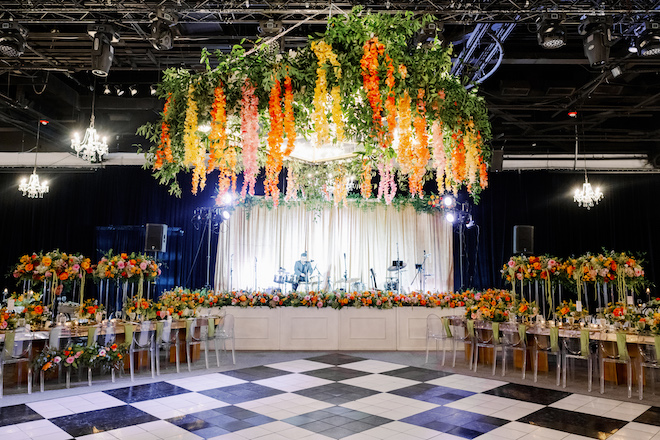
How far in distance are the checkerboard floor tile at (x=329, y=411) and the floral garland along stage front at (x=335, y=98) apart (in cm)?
247

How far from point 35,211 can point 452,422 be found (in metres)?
12.7

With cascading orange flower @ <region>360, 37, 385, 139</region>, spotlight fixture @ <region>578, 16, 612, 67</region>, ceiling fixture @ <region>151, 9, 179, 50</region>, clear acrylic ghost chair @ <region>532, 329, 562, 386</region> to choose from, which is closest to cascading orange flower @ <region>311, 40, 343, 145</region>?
cascading orange flower @ <region>360, 37, 385, 139</region>

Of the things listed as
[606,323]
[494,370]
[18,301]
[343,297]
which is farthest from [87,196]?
[606,323]

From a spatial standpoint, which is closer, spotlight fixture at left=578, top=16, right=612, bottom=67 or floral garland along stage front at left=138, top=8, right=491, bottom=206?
floral garland along stage front at left=138, top=8, right=491, bottom=206

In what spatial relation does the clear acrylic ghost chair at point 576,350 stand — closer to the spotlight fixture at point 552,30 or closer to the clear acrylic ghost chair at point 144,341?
the spotlight fixture at point 552,30

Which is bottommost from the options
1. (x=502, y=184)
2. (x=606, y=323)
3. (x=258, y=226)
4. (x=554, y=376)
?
(x=554, y=376)

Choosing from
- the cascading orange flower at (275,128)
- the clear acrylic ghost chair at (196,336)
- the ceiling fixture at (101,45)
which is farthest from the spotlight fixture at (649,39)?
the clear acrylic ghost chair at (196,336)

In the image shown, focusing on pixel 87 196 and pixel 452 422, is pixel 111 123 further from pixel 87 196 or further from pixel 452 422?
pixel 452 422

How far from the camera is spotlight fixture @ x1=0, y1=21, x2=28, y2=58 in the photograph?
5.96 m

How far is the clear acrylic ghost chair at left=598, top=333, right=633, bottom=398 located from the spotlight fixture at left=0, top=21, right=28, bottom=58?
841 centimetres

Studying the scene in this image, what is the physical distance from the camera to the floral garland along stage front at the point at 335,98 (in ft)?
11.3

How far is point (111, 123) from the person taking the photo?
A: 10.2 metres

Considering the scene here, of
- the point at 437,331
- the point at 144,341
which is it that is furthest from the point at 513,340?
the point at 144,341

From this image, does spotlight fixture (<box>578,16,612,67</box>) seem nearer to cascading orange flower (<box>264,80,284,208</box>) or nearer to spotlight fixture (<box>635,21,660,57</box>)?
spotlight fixture (<box>635,21,660,57</box>)
